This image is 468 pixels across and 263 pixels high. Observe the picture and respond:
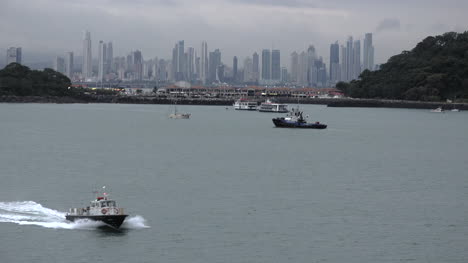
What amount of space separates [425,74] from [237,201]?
126 m

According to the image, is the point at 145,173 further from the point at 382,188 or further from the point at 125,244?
the point at 125,244

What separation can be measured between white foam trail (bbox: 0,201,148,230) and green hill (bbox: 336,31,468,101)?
126312 millimetres

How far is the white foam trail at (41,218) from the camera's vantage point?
27406 millimetres

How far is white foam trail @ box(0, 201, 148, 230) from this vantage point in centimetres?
2741

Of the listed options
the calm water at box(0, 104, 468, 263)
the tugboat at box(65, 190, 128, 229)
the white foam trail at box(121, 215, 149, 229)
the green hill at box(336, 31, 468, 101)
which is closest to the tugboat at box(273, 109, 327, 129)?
the calm water at box(0, 104, 468, 263)

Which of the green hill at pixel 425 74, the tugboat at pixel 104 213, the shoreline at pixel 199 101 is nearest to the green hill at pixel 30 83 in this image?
the shoreline at pixel 199 101

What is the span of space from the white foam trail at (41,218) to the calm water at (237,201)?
68 millimetres

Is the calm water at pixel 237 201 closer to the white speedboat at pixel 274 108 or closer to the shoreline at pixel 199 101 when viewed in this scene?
the white speedboat at pixel 274 108

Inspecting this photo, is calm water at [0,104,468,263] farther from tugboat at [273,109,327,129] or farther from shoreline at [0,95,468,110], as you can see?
→ shoreline at [0,95,468,110]

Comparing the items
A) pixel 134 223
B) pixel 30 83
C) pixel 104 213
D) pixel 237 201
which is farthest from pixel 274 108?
pixel 104 213

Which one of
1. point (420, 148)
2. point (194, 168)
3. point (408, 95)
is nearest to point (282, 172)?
point (194, 168)

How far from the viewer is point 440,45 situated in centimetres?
16775

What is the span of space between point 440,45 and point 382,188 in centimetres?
13587

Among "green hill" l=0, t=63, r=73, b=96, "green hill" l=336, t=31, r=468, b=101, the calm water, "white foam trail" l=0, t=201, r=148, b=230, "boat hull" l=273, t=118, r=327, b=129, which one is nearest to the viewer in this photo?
the calm water
